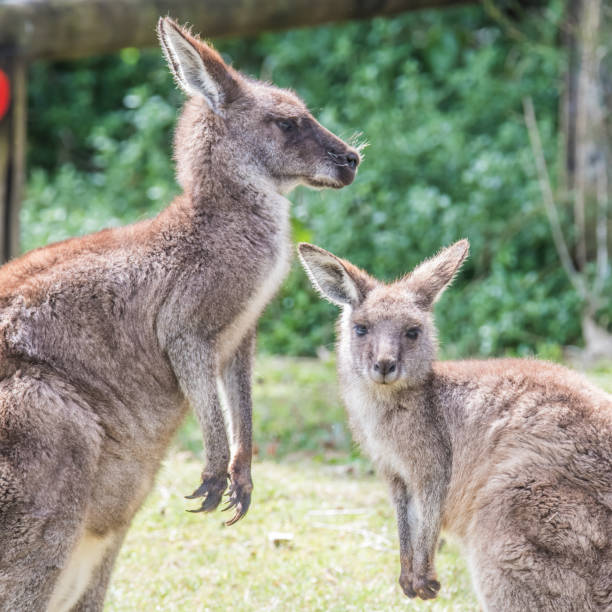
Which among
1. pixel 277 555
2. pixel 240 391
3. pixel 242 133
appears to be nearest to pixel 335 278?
pixel 240 391

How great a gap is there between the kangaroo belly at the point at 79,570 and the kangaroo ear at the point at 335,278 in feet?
4.90

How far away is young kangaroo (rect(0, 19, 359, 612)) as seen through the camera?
12.5 feet

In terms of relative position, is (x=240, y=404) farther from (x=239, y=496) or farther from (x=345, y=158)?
(x=345, y=158)

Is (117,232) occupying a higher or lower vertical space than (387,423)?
higher

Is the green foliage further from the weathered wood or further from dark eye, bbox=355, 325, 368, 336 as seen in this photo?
dark eye, bbox=355, 325, 368, 336

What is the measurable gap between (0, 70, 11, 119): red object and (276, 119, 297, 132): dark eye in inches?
161

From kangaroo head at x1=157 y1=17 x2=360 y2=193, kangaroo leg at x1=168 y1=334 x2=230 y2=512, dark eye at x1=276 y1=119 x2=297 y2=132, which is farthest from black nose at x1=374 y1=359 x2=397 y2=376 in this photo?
dark eye at x1=276 y1=119 x2=297 y2=132

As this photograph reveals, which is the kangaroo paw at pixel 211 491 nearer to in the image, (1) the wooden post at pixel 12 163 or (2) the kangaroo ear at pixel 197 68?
(2) the kangaroo ear at pixel 197 68

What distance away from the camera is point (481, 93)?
11.1m

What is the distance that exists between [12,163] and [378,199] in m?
3.64

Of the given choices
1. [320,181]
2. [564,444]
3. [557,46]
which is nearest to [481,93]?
[557,46]

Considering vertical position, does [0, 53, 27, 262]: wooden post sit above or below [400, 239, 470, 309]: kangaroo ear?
below

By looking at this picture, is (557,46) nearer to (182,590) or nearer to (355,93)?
(355,93)

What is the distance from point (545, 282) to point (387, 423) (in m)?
5.43
